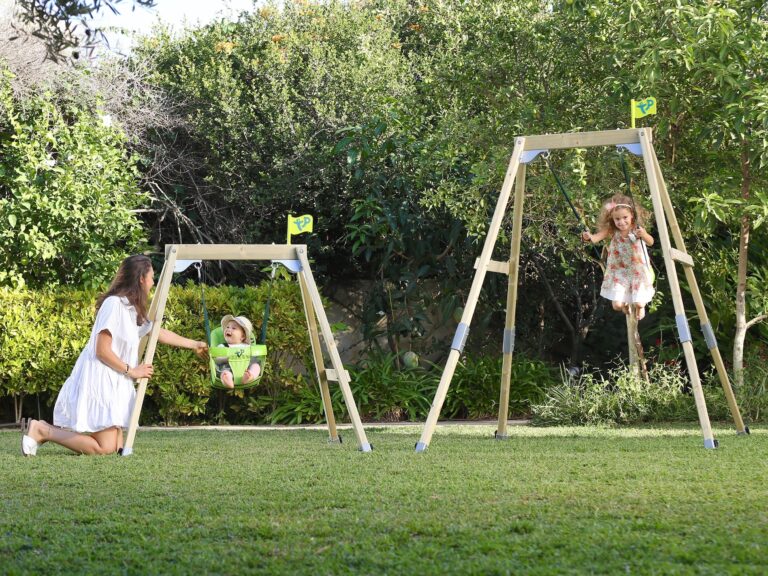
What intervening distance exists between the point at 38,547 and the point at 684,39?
5.61 meters

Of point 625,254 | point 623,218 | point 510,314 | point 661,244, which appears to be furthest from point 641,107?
point 510,314

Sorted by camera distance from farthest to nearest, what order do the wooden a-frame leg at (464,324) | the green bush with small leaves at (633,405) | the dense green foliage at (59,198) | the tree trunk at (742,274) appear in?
the dense green foliage at (59,198), the green bush with small leaves at (633,405), the tree trunk at (742,274), the wooden a-frame leg at (464,324)

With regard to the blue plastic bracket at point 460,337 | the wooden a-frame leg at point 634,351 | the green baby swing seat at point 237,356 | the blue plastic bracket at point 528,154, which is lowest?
the wooden a-frame leg at point 634,351

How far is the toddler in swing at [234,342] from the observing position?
6.69m

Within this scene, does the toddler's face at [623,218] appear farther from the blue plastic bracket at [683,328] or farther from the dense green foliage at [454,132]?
the blue plastic bracket at [683,328]

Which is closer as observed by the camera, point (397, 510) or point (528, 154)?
point (397, 510)

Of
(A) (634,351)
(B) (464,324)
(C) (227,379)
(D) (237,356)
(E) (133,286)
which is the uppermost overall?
(E) (133,286)

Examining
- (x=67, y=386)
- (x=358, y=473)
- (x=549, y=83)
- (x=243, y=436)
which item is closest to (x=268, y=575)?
(x=358, y=473)

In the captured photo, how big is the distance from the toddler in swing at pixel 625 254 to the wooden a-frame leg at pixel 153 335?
2.88m

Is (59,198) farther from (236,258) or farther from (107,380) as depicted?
(236,258)

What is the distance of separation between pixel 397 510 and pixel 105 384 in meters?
3.04

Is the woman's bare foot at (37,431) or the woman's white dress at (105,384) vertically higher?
the woman's white dress at (105,384)

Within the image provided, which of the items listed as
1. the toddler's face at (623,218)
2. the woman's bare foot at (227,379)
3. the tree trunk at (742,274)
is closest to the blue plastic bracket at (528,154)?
the toddler's face at (623,218)

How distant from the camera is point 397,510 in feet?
12.9
